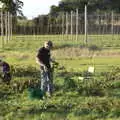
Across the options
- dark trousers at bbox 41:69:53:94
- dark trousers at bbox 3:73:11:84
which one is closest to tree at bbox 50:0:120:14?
dark trousers at bbox 3:73:11:84

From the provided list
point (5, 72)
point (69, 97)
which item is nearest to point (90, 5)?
point (5, 72)

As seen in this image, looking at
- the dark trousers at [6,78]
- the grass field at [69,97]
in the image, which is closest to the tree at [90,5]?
the grass field at [69,97]

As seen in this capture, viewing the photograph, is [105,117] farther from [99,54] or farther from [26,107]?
[99,54]

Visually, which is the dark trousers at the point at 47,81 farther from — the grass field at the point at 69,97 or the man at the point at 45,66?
the grass field at the point at 69,97

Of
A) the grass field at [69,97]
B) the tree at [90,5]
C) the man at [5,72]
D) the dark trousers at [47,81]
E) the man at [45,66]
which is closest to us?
the grass field at [69,97]

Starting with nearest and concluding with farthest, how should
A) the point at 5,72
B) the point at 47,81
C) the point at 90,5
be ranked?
the point at 47,81 < the point at 5,72 < the point at 90,5

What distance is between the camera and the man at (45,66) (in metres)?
14.5

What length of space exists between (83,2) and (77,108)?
5610 cm

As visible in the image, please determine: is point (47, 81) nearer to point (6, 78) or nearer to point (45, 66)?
point (45, 66)

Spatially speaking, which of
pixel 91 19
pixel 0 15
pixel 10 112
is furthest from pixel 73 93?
pixel 91 19

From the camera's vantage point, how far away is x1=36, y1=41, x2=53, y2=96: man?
14.5m

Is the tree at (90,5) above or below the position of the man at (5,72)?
A: above

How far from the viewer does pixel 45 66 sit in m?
14.6

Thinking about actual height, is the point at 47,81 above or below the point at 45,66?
below
